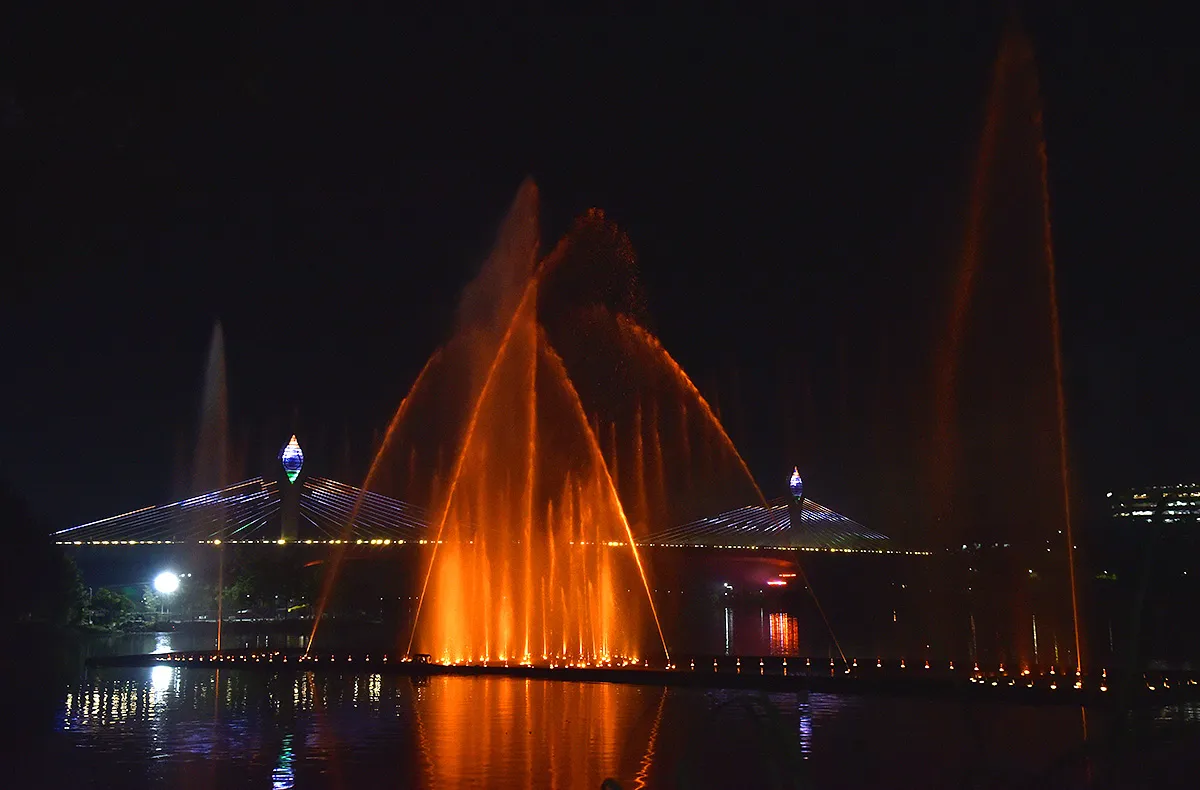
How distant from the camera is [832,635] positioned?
49.3m

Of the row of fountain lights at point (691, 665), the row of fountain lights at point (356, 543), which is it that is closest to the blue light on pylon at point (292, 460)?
the row of fountain lights at point (356, 543)

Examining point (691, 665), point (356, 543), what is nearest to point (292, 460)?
point (356, 543)

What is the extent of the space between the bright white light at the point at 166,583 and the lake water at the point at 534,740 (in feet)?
176

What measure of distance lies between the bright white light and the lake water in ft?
176

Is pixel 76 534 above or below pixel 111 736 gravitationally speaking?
above

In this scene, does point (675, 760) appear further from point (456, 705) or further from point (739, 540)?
point (739, 540)

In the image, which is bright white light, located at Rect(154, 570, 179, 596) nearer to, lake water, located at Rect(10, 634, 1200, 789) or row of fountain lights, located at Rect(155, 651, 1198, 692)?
row of fountain lights, located at Rect(155, 651, 1198, 692)

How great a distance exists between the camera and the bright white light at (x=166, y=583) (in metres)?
75.1

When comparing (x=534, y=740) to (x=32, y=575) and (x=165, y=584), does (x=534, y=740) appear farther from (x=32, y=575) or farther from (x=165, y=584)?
(x=165, y=584)

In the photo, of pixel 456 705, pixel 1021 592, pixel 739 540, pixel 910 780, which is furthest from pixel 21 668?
pixel 1021 592

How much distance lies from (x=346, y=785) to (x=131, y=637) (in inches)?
1664

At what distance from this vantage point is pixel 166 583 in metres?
75.2

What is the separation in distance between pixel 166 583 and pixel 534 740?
64195 mm

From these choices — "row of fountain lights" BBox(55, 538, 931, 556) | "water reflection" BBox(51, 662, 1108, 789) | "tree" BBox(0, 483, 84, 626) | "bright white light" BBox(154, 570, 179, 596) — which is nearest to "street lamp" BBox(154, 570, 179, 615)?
"bright white light" BBox(154, 570, 179, 596)
